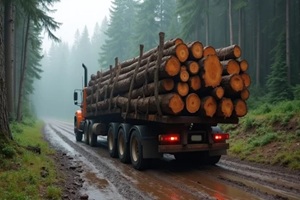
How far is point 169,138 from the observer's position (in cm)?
882

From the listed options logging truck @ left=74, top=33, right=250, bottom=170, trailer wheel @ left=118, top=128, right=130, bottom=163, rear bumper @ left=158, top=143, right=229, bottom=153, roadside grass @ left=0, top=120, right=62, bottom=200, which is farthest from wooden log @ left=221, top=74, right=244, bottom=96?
roadside grass @ left=0, top=120, right=62, bottom=200

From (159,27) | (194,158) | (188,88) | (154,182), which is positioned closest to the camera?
(154,182)

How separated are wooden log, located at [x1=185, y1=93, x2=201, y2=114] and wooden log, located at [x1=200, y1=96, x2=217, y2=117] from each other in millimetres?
139

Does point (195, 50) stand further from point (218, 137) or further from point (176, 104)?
point (218, 137)

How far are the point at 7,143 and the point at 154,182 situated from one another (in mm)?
3898

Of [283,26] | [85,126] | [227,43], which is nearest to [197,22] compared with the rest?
[227,43]

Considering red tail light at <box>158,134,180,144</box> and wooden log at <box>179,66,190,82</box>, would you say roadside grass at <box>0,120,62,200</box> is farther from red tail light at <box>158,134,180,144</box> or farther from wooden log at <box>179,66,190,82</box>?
wooden log at <box>179,66,190,82</box>

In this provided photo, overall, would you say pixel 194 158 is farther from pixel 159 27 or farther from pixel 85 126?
pixel 159 27

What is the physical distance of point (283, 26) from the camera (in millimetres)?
28453

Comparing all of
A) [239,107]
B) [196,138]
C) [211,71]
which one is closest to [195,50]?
[211,71]

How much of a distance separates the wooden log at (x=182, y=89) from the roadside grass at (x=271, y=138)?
398 cm

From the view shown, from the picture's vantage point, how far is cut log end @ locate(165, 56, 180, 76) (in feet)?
27.6

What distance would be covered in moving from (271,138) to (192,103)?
5.16 m

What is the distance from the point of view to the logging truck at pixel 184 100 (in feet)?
28.0
